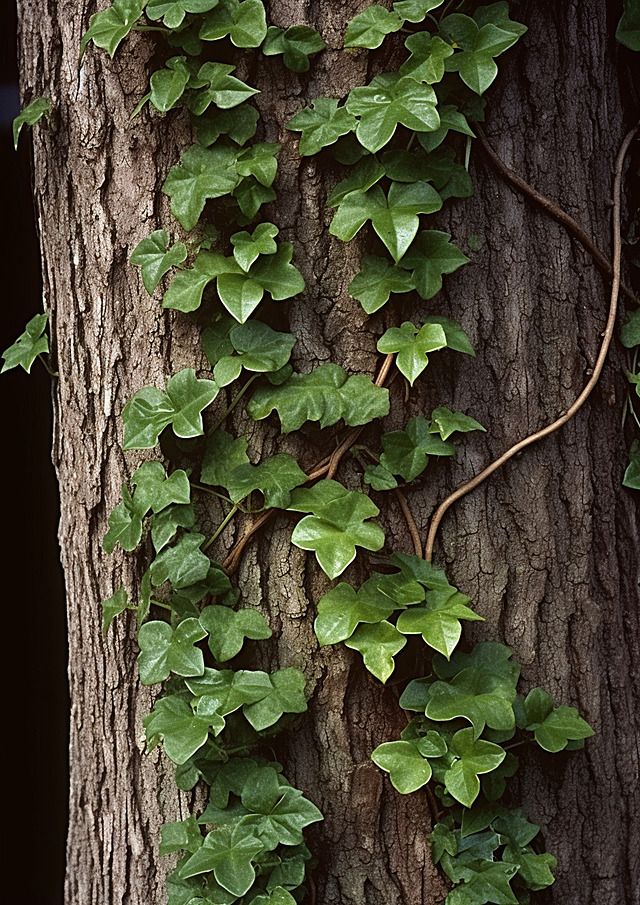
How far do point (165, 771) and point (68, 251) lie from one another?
2.66 ft

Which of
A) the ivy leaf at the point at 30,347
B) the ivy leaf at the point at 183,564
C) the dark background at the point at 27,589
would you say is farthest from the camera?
the dark background at the point at 27,589

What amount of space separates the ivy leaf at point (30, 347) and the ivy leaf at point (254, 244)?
44 cm

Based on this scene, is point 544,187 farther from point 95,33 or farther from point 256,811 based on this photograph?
point 256,811

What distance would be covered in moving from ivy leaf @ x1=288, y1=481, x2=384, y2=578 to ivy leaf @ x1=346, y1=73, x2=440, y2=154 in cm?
46

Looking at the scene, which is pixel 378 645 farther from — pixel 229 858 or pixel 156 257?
pixel 156 257

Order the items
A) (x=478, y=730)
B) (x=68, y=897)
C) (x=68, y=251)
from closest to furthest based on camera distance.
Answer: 1. (x=478, y=730)
2. (x=68, y=251)
3. (x=68, y=897)

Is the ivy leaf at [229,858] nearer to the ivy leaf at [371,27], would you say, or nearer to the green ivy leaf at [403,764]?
the green ivy leaf at [403,764]

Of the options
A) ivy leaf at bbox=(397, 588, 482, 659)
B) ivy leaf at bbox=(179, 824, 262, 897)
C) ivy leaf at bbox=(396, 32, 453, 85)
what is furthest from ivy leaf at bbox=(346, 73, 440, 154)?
ivy leaf at bbox=(179, 824, 262, 897)

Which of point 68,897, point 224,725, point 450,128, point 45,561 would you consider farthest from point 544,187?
point 45,561

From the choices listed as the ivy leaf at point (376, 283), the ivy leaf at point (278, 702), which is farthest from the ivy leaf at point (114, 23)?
the ivy leaf at point (278, 702)

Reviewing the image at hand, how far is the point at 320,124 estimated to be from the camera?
4.33 ft

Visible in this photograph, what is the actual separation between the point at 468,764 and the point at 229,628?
366mm

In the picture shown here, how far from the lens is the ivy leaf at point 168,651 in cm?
132

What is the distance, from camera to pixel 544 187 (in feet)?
4.61
